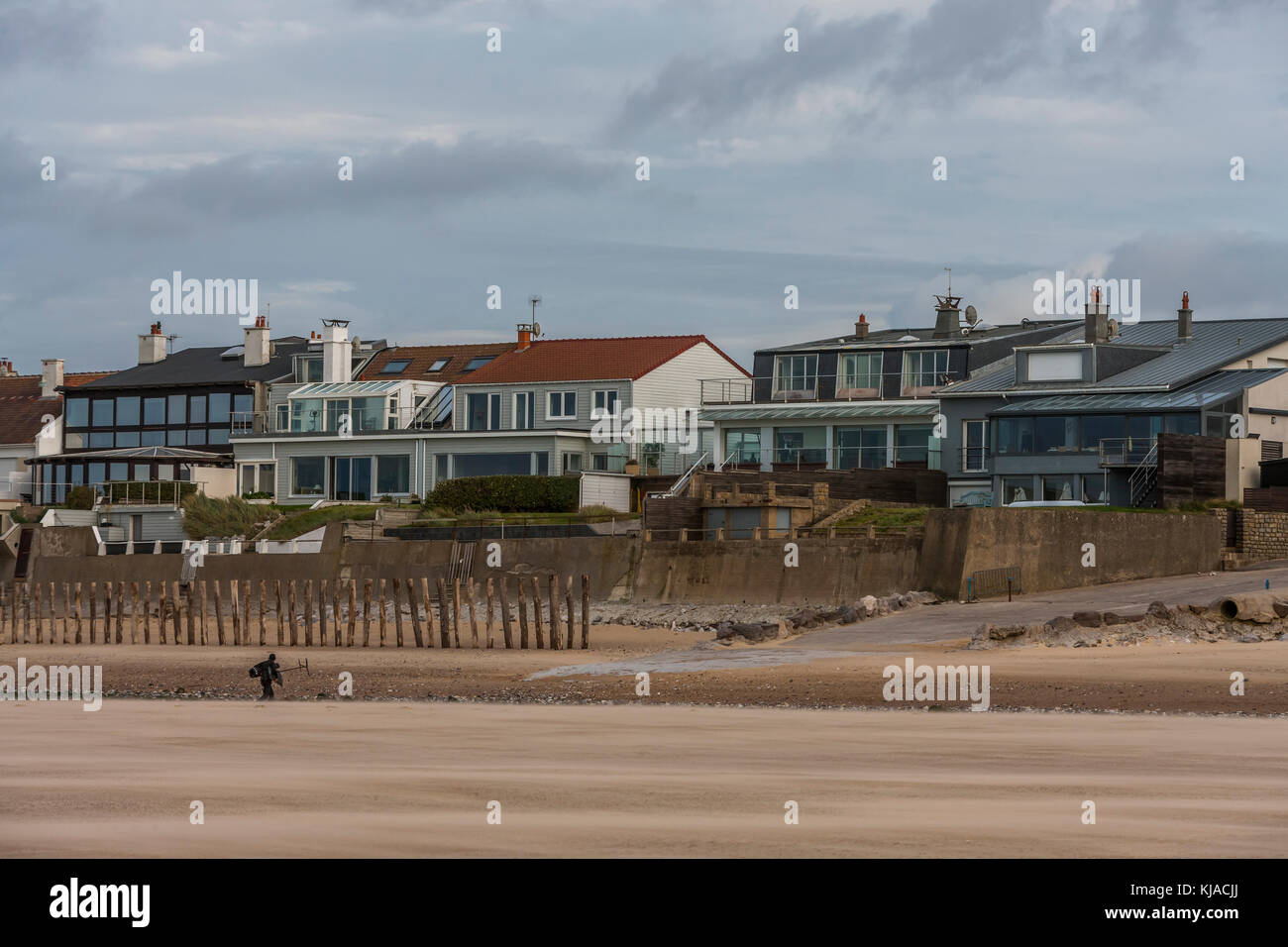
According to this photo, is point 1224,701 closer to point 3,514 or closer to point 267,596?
point 267,596

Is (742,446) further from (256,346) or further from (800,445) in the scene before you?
(256,346)

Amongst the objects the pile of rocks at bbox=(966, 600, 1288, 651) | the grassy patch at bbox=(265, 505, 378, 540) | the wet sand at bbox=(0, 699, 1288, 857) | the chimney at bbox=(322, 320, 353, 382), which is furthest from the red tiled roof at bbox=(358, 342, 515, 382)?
the wet sand at bbox=(0, 699, 1288, 857)

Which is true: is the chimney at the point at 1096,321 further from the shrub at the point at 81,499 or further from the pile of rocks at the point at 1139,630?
the shrub at the point at 81,499

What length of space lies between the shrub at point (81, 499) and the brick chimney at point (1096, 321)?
39.4 meters

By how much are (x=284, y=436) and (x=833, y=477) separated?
87.6ft

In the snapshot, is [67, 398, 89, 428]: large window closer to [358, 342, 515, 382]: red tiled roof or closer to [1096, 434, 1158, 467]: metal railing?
[358, 342, 515, 382]: red tiled roof

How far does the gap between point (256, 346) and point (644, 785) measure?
69.9 metres

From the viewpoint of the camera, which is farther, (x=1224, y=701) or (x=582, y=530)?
(x=582, y=530)

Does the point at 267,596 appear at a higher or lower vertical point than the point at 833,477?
lower

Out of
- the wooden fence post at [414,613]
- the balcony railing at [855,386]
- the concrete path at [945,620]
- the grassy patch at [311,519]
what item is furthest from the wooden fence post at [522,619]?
the balcony railing at [855,386]
